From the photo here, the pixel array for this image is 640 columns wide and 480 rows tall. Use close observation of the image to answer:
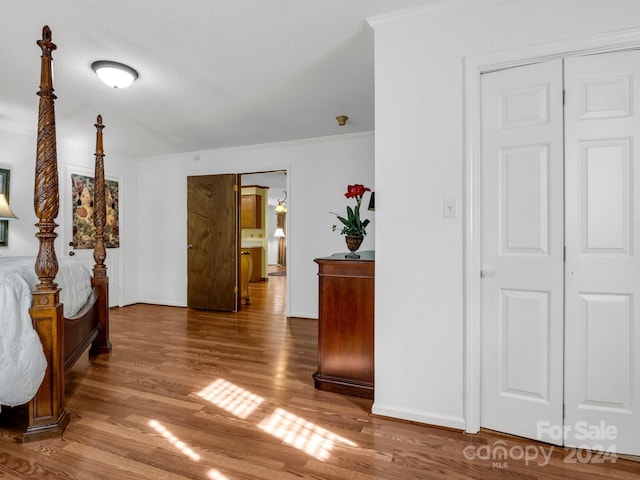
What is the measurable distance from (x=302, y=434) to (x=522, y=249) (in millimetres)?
1552

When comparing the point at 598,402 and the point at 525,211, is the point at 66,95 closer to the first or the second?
the point at 525,211

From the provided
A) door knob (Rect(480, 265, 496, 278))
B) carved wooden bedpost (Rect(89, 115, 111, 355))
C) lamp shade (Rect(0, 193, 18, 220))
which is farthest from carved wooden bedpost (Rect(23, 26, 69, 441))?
door knob (Rect(480, 265, 496, 278))

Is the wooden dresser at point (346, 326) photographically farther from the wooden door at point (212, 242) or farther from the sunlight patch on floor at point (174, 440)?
the wooden door at point (212, 242)

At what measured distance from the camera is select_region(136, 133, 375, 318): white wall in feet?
15.5

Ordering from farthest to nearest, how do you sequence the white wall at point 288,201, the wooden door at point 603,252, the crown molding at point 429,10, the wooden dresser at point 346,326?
the white wall at point 288,201 → the wooden dresser at point 346,326 → the crown molding at point 429,10 → the wooden door at point 603,252

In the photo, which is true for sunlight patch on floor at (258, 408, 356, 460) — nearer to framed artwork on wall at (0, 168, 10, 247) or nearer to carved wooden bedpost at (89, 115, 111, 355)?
carved wooden bedpost at (89, 115, 111, 355)

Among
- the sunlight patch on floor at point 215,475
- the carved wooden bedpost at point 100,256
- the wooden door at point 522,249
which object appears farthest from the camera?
the carved wooden bedpost at point 100,256

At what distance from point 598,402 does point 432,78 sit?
6.28 feet

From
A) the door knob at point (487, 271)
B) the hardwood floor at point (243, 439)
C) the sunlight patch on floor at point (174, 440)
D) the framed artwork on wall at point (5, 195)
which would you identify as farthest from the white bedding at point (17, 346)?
the framed artwork on wall at point (5, 195)

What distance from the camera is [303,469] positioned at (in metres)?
1.67

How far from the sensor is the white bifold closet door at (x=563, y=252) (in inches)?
69.1

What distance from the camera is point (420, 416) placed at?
2072 mm

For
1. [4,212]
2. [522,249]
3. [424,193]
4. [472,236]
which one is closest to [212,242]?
[4,212]

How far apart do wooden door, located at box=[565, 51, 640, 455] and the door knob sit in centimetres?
35
